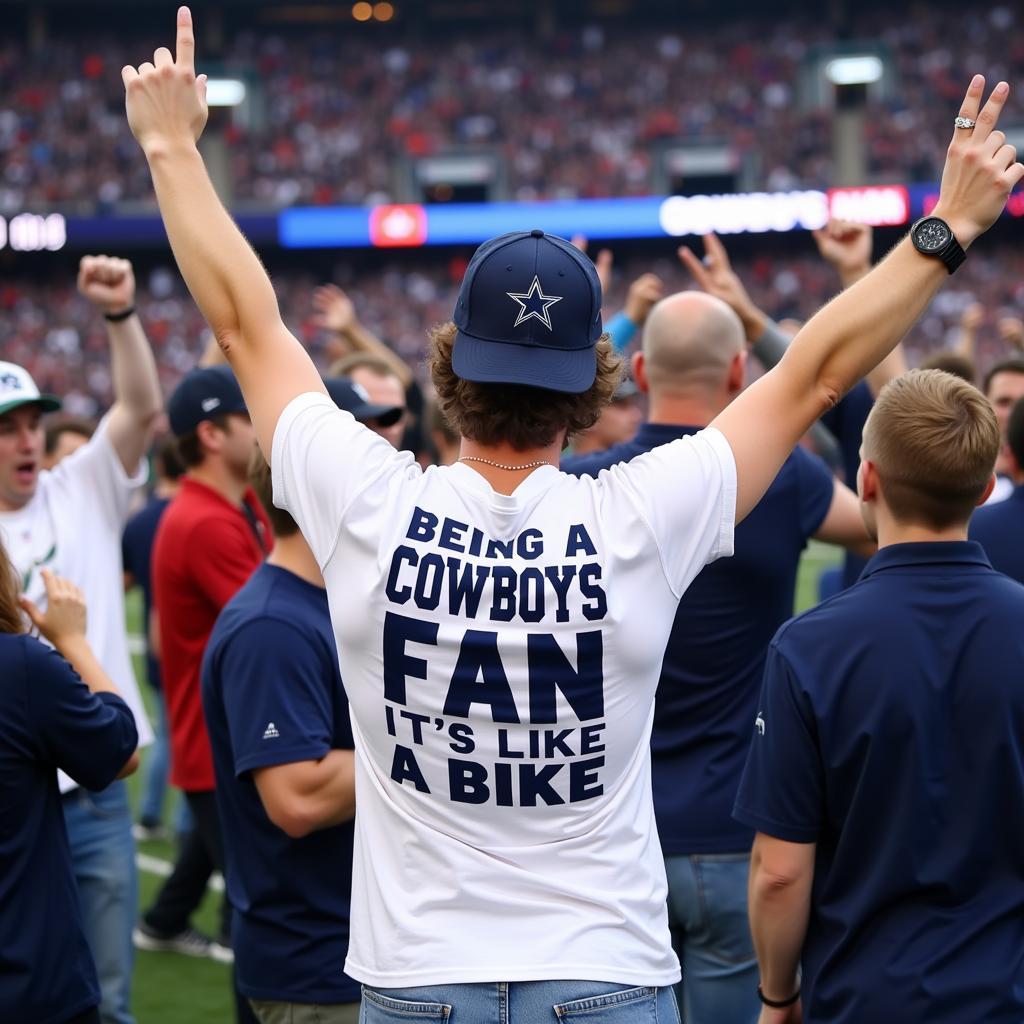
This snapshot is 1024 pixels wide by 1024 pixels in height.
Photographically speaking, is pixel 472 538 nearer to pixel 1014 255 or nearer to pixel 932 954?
pixel 932 954

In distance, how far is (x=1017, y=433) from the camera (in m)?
4.03

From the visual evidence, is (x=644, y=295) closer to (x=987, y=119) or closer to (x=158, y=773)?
(x=987, y=119)

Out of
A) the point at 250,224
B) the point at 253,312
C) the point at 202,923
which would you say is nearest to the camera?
the point at 253,312

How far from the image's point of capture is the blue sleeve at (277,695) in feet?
9.20

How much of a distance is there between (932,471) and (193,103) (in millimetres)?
1460

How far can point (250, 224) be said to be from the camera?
3038 centimetres

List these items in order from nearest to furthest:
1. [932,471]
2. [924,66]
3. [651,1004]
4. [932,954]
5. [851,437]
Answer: [651,1004]
[932,954]
[932,471]
[851,437]
[924,66]

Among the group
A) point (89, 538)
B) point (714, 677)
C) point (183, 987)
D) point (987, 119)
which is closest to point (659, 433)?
point (714, 677)

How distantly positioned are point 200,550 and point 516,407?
8.47 feet

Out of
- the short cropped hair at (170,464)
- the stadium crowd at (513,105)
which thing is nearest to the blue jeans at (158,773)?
the short cropped hair at (170,464)

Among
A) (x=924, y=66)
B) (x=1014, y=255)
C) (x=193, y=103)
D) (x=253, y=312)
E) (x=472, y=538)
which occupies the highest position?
(x=924, y=66)

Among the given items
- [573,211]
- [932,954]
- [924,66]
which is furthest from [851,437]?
[924,66]

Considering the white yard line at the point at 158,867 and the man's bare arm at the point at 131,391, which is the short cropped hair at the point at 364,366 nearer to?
the man's bare arm at the point at 131,391

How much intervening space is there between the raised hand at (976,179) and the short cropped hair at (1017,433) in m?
1.95
